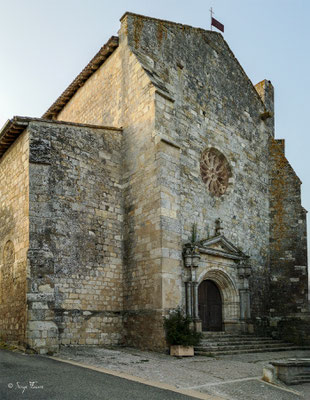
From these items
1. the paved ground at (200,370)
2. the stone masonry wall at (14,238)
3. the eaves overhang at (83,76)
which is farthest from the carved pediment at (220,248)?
the eaves overhang at (83,76)

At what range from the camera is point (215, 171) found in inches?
553

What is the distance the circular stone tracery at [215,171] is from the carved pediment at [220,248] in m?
1.58

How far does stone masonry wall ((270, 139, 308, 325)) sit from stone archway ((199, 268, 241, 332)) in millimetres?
2288

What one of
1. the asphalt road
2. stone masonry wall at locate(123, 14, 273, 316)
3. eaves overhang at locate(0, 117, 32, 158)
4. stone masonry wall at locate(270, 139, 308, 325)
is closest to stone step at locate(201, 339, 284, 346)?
stone masonry wall at locate(123, 14, 273, 316)

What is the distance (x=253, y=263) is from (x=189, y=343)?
5277 mm

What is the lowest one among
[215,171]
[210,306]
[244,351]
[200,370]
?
[244,351]

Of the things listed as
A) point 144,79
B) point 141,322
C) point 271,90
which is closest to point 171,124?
point 144,79

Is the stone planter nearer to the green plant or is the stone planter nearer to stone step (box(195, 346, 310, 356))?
the green plant

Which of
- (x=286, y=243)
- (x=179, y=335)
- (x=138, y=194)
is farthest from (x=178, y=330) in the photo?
(x=286, y=243)

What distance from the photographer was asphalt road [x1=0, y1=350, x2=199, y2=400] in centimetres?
580

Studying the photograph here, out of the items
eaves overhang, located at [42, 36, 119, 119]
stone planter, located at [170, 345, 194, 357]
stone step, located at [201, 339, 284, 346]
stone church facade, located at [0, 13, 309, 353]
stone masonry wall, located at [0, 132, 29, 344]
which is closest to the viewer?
stone planter, located at [170, 345, 194, 357]

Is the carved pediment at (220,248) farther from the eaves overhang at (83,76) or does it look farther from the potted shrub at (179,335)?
the eaves overhang at (83,76)

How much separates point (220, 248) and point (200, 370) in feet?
16.8

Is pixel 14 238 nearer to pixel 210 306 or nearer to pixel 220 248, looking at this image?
pixel 220 248
